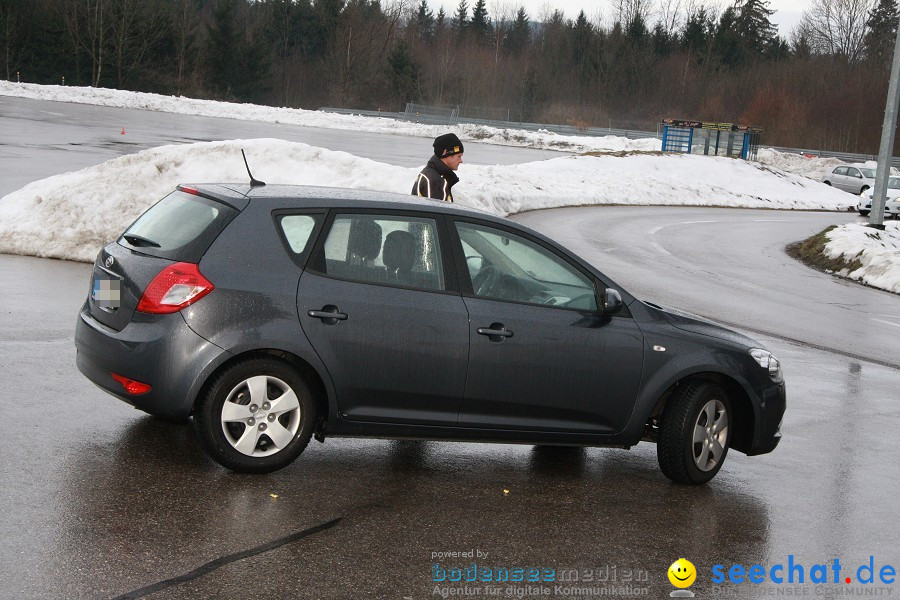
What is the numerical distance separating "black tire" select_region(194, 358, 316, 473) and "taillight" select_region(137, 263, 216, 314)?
434 mm

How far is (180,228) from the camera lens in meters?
6.07

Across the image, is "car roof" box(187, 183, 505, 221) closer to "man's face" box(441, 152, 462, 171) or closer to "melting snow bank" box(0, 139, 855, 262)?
"man's face" box(441, 152, 462, 171)

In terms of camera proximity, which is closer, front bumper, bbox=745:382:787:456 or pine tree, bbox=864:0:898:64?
front bumper, bbox=745:382:787:456

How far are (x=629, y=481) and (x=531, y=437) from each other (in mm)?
762

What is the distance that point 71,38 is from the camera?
8169 centimetres

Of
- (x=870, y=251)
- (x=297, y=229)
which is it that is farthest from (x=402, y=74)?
(x=297, y=229)

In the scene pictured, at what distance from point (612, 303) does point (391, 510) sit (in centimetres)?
177

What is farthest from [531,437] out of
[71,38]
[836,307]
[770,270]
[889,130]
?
[71,38]

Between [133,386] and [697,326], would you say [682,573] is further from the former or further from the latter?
[133,386]

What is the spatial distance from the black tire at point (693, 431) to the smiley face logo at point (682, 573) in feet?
4.09

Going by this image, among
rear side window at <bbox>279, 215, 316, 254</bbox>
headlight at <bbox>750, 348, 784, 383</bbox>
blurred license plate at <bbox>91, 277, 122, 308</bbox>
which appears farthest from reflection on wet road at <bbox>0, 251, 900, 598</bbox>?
rear side window at <bbox>279, 215, 316, 254</bbox>

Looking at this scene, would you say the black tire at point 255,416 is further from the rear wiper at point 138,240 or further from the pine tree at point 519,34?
the pine tree at point 519,34

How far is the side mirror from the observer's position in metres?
6.24

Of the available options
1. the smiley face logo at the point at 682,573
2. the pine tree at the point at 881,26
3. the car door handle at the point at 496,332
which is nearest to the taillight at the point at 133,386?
the car door handle at the point at 496,332
